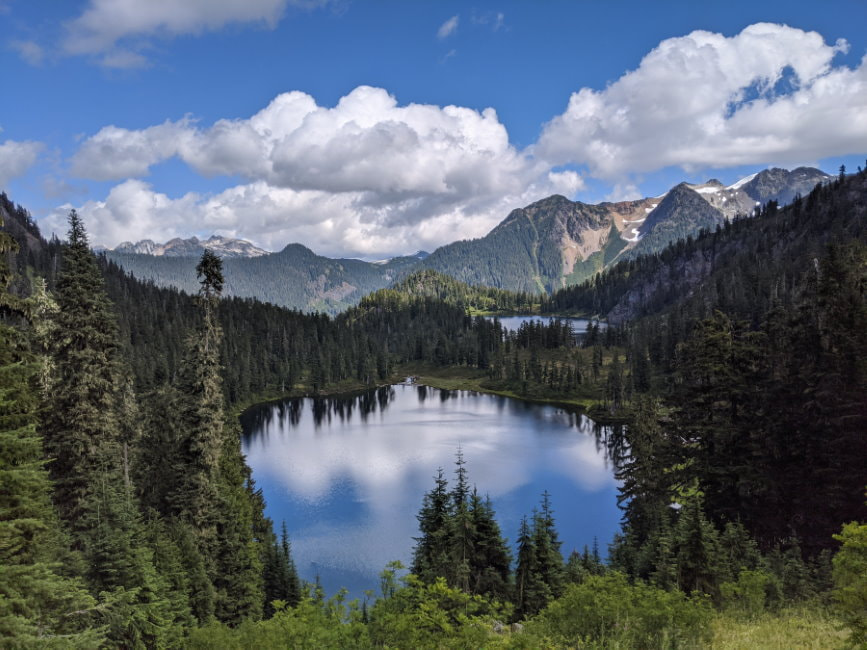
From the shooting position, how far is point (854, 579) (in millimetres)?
12930

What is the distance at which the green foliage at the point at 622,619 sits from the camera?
15.2 meters

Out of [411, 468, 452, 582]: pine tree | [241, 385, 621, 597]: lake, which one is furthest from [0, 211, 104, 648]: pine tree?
[241, 385, 621, 597]: lake

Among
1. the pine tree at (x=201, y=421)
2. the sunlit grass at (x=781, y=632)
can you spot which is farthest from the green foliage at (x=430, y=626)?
the pine tree at (x=201, y=421)

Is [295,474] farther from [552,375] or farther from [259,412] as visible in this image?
[552,375]

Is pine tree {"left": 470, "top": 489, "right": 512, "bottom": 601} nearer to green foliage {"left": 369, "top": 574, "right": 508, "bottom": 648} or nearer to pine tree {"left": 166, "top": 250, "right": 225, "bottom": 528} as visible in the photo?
pine tree {"left": 166, "top": 250, "right": 225, "bottom": 528}

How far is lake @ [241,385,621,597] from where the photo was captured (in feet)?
201

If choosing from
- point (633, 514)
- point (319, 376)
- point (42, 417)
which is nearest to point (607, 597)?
point (42, 417)

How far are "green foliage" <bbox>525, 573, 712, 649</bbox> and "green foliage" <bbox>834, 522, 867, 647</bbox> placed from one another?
13.6ft

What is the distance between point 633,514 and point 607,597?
3479 centimetres

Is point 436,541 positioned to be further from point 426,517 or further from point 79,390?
point 79,390

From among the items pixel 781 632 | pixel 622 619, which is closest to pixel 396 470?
pixel 622 619

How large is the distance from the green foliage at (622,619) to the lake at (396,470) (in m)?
36.8

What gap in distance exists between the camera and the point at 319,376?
186 meters

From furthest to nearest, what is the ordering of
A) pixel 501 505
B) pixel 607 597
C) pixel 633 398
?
pixel 633 398 < pixel 501 505 < pixel 607 597
